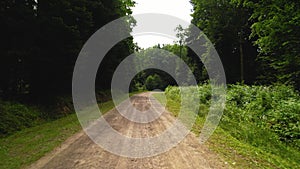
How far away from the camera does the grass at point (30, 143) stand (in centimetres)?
534

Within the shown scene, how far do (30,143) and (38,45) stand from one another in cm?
618

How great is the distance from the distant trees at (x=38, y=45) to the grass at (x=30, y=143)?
3.50m

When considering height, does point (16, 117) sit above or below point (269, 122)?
above

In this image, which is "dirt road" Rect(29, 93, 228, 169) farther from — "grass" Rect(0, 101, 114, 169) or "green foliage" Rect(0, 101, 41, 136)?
"green foliage" Rect(0, 101, 41, 136)

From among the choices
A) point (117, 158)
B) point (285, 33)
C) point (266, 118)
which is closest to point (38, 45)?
point (117, 158)

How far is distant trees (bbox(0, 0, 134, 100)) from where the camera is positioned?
9.99 meters

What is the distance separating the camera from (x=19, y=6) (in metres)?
10.2

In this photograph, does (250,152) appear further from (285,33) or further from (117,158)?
(285,33)

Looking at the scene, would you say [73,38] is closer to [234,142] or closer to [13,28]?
[13,28]

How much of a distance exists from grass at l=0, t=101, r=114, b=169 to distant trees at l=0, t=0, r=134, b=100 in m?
3.50

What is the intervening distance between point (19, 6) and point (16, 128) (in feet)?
19.7

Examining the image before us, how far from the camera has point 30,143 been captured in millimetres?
6824

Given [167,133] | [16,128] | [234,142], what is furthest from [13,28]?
[234,142]

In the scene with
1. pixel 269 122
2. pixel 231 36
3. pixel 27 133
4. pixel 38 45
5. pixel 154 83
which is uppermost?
pixel 231 36
